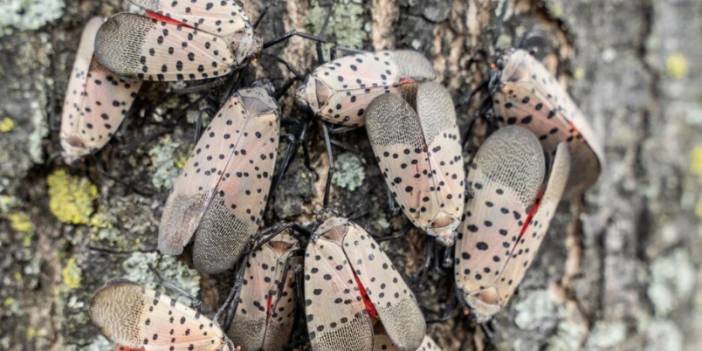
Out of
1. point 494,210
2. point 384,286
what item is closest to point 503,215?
point 494,210

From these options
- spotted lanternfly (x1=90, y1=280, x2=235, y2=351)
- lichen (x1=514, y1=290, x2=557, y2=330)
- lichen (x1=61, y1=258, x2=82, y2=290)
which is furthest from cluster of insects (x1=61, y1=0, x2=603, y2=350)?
lichen (x1=514, y1=290, x2=557, y2=330)

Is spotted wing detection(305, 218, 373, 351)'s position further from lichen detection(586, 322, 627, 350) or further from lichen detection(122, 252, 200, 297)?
lichen detection(586, 322, 627, 350)

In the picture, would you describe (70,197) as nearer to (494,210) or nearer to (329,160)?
(329,160)

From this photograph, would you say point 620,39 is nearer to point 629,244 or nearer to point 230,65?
point 629,244

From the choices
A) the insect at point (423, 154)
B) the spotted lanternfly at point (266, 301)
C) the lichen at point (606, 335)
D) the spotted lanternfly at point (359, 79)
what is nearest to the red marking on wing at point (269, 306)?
the spotted lanternfly at point (266, 301)

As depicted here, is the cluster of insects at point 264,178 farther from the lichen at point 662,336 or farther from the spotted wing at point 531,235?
the lichen at point 662,336

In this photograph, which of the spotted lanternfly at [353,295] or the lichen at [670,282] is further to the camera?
the lichen at [670,282]

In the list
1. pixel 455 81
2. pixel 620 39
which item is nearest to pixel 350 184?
pixel 455 81

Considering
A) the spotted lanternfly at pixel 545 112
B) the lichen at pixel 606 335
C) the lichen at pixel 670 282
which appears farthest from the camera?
the lichen at pixel 670 282
